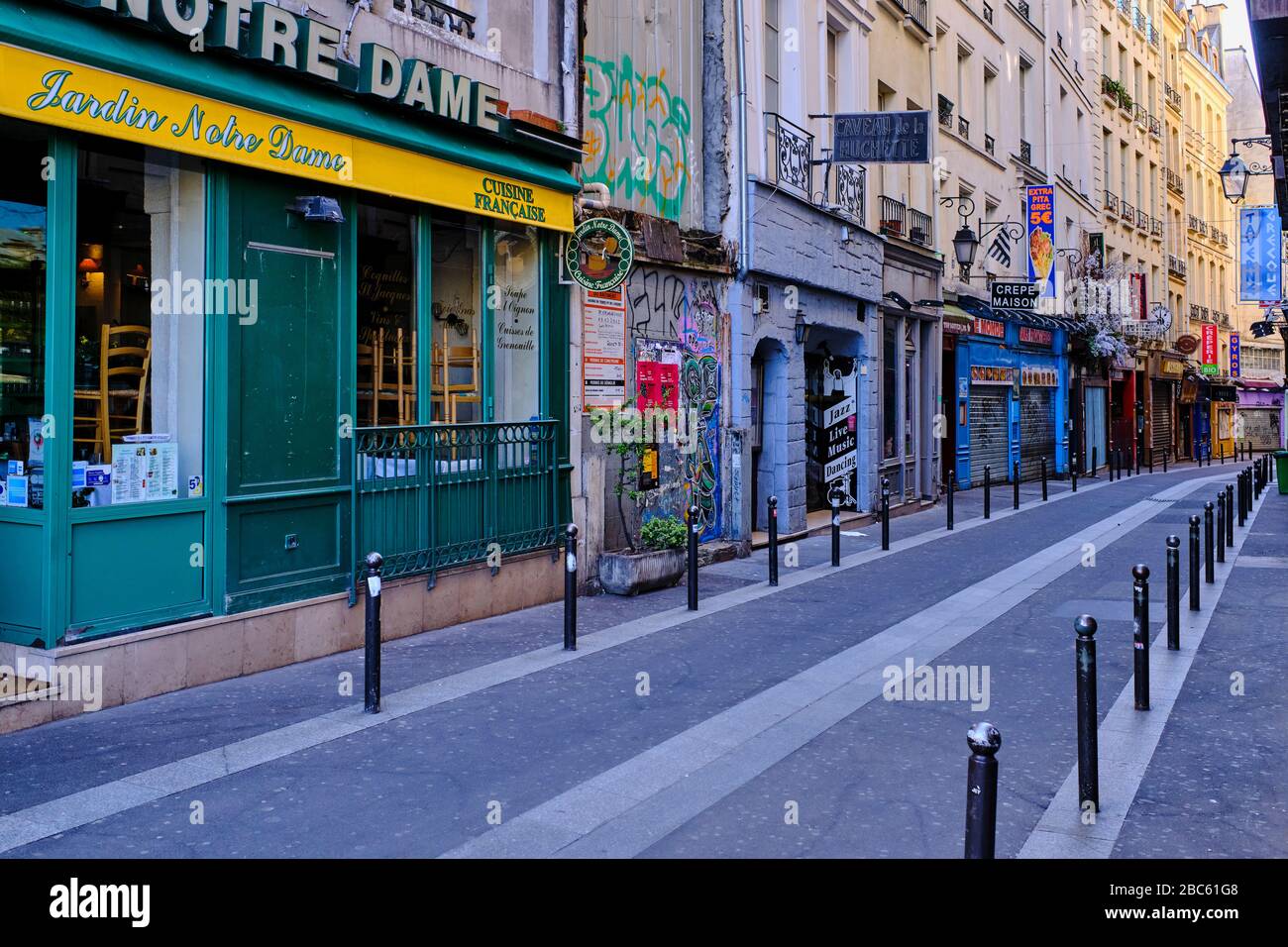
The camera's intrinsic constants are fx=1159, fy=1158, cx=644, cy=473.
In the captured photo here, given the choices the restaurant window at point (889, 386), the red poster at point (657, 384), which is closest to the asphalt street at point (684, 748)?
the red poster at point (657, 384)

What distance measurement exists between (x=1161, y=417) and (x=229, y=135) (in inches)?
1739

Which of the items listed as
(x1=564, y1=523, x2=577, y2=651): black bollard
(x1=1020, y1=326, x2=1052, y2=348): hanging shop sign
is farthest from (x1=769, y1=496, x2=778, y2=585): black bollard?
(x1=1020, y1=326, x2=1052, y2=348): hanging shop sign

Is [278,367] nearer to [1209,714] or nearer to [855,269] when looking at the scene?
[1209,714]

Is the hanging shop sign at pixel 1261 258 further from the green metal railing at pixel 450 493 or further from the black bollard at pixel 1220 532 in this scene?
the green metal railing at pixel 450 493

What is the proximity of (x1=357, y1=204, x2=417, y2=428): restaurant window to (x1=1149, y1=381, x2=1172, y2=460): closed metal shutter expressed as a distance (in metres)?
39.0

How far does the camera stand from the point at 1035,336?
101 ft

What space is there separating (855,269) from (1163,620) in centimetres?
957

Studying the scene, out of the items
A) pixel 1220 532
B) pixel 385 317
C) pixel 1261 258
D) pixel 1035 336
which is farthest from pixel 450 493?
pixel 1261 258

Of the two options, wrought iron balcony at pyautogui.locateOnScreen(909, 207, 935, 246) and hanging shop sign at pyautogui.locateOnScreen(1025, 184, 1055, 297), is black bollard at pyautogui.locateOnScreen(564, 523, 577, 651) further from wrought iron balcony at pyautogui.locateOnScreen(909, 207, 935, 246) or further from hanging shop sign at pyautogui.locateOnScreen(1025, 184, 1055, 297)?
hanging shop sign at pyautogui.locateOnScreen(1025, 184, 1055, 297)

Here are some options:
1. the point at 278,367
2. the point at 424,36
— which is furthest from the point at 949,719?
the point at 424,36

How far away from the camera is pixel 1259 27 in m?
11.4

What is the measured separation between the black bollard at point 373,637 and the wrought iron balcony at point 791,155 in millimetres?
10398

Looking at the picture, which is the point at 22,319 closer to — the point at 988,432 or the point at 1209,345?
the point at 988,432

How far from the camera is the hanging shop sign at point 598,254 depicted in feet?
37.4
